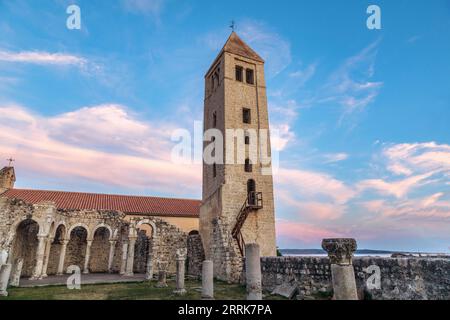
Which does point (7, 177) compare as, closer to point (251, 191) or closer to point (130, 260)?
point (130, 260)

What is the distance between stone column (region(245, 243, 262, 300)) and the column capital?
10.7ft

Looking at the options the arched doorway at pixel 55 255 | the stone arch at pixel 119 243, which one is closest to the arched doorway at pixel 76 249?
the arched doorway at pixel 55 255

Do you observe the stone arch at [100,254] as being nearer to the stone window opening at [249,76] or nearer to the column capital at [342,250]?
the stone window opening at [249,76]

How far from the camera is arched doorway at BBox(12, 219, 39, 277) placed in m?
18.8

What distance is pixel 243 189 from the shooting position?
2011 cm

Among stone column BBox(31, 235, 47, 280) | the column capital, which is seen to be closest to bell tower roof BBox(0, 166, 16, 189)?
stone column BBox(31, 235, 47, 280)

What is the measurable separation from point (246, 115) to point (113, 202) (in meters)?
17.2

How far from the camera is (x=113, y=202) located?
95.7 ft

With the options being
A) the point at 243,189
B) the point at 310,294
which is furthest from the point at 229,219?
the point at 310,294

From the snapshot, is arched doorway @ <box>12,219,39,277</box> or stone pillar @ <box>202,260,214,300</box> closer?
stone pillar @ <box>202,260,214,300</box>

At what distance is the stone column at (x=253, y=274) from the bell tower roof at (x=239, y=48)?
62.6 ft

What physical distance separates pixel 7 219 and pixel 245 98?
18.6m

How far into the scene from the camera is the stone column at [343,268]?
Answer: 19.2 ft

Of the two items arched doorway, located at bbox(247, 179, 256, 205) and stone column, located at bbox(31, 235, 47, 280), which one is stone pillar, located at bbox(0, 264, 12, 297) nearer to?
stone column, located at bbox(31, 235, 47, 280)
